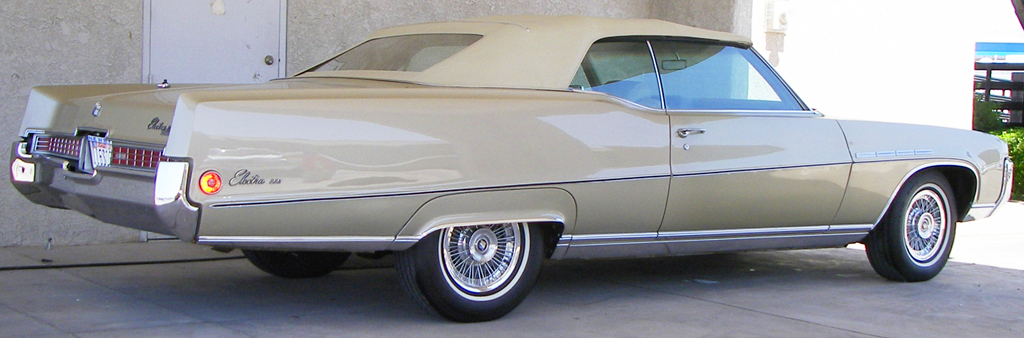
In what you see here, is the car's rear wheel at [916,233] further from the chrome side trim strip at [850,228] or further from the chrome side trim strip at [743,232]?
the chrome side trim strip at [743,232]

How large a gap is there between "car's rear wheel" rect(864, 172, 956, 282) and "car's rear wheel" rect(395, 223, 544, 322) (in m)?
2.22

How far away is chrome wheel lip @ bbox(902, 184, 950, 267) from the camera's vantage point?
5.60 metres

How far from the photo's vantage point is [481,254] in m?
4.23

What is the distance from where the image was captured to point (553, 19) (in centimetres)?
482

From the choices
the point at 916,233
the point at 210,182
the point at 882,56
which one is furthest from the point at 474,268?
the point at 882,56

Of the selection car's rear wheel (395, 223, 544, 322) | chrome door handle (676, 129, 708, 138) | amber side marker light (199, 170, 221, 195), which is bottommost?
car's rear wheel (395, 223, 544, 322)

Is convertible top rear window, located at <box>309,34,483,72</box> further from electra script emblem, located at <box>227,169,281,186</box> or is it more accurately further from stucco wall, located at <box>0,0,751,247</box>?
stucco wall, located at <box>0,0,751,247</box>

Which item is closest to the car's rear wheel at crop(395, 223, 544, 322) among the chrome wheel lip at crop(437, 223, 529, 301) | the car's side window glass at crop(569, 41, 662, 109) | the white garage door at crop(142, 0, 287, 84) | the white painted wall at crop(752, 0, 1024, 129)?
the chrome wheel lip at crop(437, 223, 529, 301)

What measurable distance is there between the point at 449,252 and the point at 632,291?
4.55ft

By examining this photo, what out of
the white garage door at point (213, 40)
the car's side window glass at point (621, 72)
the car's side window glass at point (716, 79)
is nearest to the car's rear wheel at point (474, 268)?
the car's side window glass at point (621, 72)

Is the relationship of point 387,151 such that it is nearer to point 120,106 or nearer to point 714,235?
point 120,106

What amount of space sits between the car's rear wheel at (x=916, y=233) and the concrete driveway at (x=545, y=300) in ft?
0.35

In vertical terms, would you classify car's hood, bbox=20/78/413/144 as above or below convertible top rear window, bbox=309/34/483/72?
below

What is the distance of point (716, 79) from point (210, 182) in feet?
8.51
